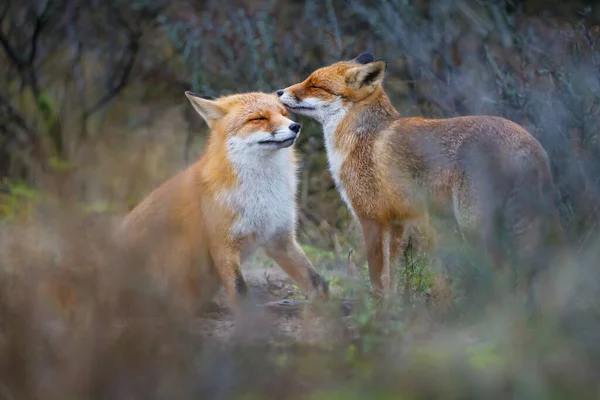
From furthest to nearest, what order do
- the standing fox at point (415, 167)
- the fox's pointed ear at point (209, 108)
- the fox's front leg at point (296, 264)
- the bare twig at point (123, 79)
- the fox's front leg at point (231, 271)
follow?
the bare twig at point (123, 79), the fox's pointed ear at point (209, 108), the fox's front leg at point (296, 264), the fox's front leg at point (231, 271), the standing fox at point (415, 167)

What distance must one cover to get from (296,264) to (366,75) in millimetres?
1559

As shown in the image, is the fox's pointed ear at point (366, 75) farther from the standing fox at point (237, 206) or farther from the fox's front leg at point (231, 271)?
the fox's front leg at point (231, 271)

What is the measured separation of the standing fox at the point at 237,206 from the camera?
588cm

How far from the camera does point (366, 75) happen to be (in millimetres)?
6594

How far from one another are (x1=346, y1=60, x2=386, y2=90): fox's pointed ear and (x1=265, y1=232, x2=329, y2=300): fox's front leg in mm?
1316

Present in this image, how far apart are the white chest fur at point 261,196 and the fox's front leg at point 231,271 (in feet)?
0.40

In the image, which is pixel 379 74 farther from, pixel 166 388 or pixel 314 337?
pixel 166 388

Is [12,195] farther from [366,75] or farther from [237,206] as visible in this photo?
[366,75]

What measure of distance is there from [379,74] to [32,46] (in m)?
7.36

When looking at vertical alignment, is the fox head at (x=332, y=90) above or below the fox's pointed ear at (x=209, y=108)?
below

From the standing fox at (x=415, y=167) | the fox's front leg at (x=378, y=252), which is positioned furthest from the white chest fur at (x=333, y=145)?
the fox's front leg at (x=378, y=252)

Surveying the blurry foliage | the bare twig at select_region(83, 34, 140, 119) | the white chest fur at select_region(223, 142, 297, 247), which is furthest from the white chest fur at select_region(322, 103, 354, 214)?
the bare twig at select_region(83, 34, 140, 119)

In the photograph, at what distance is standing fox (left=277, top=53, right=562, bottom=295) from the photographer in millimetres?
4973

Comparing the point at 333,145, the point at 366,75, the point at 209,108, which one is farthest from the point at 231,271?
the point at 366,75
